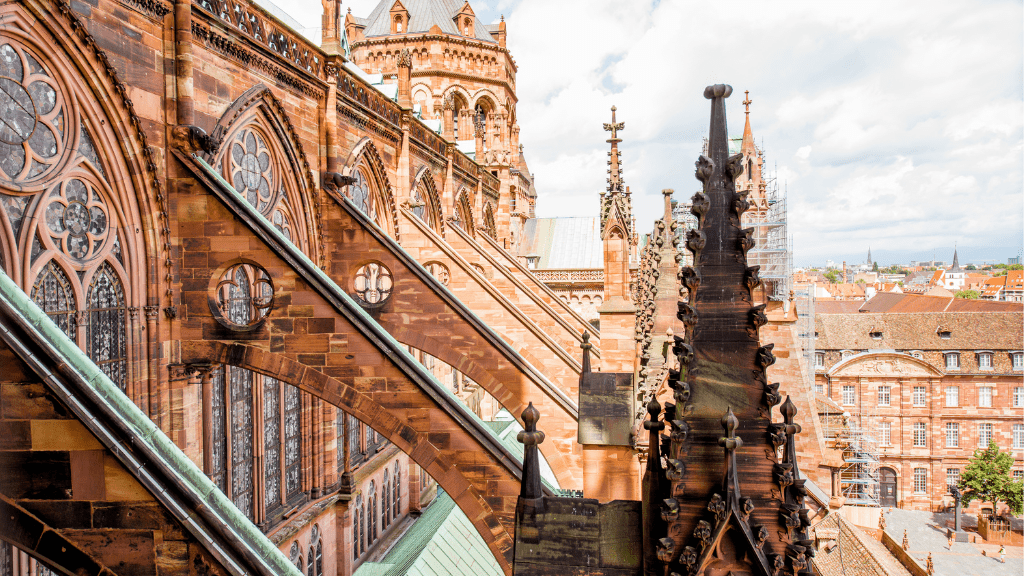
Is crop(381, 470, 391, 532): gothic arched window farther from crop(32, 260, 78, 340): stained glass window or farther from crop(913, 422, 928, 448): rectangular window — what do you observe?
crop(913, 422, 928, 448): rectangular window

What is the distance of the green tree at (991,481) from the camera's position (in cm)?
3045

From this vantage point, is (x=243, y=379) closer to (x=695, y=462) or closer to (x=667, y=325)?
(x=695, y=462)

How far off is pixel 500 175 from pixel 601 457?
792 inches

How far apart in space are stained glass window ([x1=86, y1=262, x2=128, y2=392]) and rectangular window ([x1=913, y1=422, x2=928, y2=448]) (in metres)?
42.3

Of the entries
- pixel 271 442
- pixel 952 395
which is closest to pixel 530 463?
pixel 271 442

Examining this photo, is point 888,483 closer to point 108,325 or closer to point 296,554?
point 296,554

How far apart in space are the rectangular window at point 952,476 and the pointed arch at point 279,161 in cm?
4091

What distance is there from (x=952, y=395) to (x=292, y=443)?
40.6 m

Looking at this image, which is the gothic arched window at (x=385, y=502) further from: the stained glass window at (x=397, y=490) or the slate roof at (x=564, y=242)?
the slate roof at (x=564, y=242)

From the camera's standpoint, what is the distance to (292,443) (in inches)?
360

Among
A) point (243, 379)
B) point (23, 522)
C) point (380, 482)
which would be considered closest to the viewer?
point (23, 522)

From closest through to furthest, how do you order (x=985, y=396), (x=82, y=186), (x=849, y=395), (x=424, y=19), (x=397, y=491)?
(x=82, y=186) → (x=397, y=491) → (x=424, y=19) → (x=985, y=396) → (x=849, y=395)

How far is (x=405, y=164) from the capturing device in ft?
43.1

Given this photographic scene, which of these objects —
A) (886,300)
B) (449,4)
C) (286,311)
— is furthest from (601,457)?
(886,300)
